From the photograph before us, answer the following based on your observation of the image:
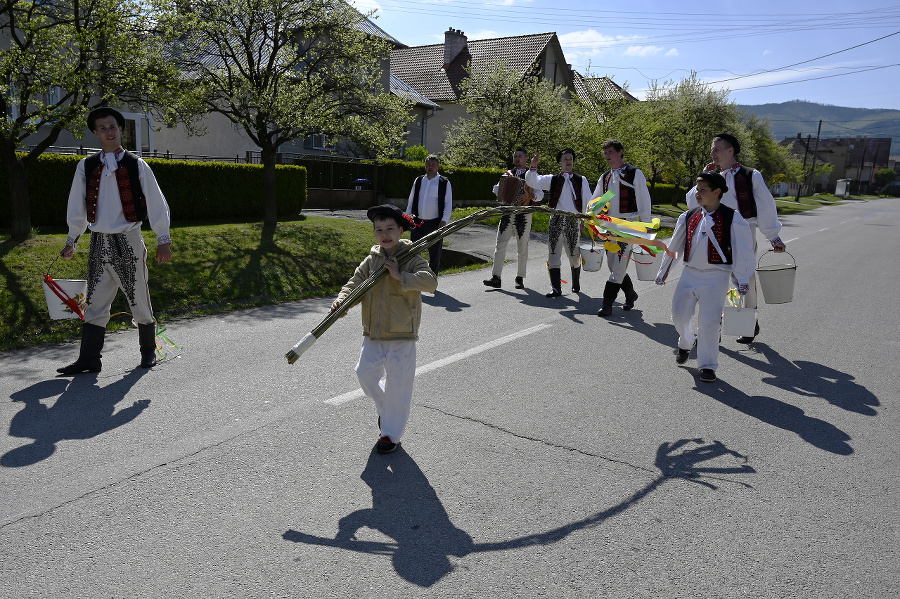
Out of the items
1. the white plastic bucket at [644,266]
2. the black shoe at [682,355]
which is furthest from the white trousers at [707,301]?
the white plastic bucket at [644,266]

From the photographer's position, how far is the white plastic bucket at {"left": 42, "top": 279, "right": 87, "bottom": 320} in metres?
5.82

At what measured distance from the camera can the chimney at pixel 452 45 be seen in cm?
4138

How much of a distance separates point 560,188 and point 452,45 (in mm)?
34303

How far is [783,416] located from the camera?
5.27 m

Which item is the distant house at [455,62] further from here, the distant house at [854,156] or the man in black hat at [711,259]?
the distant house at [854,156]

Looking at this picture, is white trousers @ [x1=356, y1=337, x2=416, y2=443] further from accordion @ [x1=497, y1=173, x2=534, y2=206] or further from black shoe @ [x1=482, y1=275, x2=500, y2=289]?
black shoe @ [x1=482, y1=275, x2=500, y2=289]

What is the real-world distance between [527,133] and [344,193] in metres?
6.55

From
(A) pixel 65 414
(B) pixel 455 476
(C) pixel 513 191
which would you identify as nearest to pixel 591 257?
(C) pixel 513 191

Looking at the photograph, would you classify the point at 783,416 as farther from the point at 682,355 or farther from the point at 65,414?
the point at 65,414

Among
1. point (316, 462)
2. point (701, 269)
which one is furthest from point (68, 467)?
point (701, 269)

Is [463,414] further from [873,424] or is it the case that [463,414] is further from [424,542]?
[873,424]

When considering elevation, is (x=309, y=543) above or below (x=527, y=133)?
below

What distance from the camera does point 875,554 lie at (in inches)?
129

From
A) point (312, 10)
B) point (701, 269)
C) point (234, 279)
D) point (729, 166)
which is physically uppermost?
point (312, 10)
